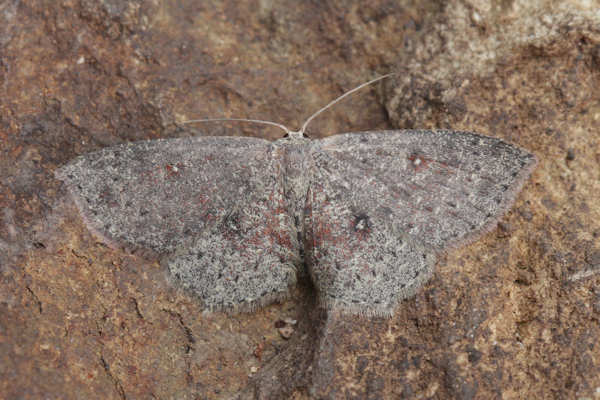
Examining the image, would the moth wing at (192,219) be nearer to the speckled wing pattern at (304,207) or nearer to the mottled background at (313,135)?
the speckled wing pattern at (304,207)

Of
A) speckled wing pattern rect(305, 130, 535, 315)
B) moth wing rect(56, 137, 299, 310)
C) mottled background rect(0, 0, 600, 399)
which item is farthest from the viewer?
moth wing rect(56, 137, 299, 310)

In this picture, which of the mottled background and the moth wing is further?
the moth wing

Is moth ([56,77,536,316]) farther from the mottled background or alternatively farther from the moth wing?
the mottled background

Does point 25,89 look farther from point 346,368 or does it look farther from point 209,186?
point 346,368

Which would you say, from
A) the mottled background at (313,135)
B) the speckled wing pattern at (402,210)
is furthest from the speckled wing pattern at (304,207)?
the mottled background at (313,135)

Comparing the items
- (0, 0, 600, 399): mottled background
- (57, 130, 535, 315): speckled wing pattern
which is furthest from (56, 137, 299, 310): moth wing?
(0, 0, 600, 399): mottled background

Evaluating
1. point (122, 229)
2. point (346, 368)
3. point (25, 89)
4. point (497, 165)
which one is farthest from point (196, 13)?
point (346, 368)

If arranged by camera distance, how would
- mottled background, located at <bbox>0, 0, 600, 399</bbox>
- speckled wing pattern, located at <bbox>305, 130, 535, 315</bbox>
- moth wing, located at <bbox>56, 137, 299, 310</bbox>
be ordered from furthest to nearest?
moth wing, located at <bbox>56, 137, 299, 310</bbox> < speckled wing pattern, located at <bbox>305, 130, 535, 315</bbox> < mottled background, located at <bbox>0, 0, 600, 399</bbox>
